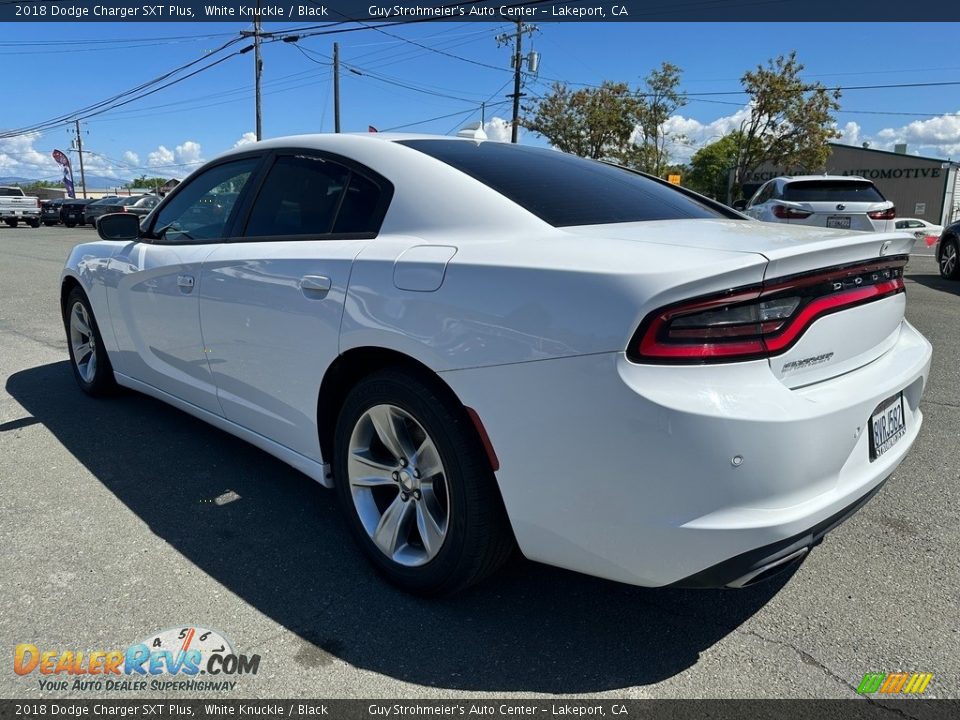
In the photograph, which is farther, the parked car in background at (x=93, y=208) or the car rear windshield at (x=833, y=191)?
the parked car in background at (x=93, y=208)

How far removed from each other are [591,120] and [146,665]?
3595 cm

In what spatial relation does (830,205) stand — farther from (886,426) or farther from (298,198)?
(298,198)

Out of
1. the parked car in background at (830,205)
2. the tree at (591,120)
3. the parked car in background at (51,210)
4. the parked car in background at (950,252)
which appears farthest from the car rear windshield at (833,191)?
the parked car in background at (51,210)

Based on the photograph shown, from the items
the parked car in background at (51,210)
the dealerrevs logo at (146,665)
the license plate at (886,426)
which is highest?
the license plate at (886,426)

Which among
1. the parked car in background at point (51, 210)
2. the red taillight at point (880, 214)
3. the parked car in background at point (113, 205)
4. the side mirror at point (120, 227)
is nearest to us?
the side mirror at point (120, 227)

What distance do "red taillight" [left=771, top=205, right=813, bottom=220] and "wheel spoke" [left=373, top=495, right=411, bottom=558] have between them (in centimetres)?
946

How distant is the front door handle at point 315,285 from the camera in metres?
2.49

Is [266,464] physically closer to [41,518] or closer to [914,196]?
[41,518]

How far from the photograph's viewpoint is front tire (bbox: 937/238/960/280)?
430 inches

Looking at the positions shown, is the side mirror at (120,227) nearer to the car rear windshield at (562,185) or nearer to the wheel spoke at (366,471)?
the car rear windshield at (562,185)

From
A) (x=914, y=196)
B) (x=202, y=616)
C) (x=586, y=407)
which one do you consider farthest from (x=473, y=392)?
(x=914, y=196)

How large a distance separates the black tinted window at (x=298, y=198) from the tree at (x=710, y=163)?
5591 centimetres

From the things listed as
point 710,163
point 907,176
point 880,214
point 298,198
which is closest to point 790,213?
point 880,214

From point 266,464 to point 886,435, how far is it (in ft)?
9.17
